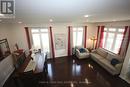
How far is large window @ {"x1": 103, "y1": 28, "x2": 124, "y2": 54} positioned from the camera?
4422mm

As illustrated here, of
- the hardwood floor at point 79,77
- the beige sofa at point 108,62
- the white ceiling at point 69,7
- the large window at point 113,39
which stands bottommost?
the hardwood floor at point 79,77

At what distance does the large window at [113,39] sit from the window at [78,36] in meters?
1.63

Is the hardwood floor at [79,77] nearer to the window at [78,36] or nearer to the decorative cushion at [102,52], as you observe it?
the decorative cushion at [102,52]

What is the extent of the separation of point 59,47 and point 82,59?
183cm

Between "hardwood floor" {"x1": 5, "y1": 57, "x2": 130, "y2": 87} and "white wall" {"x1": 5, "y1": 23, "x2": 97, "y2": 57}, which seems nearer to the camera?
"hardwood floor" {"x1": 5, "y1": 57, "x2": 130, "y2": 87}

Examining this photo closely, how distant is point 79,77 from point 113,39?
308 centimetres

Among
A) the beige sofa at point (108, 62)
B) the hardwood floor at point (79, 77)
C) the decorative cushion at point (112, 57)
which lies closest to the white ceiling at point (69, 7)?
the hardwood floor at point (79, 77)

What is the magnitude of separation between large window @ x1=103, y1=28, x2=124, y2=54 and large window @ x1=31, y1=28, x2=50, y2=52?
12.9 ft

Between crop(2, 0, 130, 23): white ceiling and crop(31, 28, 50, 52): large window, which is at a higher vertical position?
crop(2, 0, 130, 23): white ceiling

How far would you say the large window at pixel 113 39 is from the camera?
14.5ft

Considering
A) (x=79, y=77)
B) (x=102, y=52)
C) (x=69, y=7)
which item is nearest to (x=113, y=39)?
(x=102, y=52)

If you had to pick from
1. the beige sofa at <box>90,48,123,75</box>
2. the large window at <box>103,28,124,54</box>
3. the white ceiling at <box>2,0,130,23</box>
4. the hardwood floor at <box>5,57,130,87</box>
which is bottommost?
the hardwood floor at <box>5,57,130,87</box>

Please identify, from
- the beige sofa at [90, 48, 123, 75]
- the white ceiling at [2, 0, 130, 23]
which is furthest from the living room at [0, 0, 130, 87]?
the white ceiling at [2, 0, 130, 23]

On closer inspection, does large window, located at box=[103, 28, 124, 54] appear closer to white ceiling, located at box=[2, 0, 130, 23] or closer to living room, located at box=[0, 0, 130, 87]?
living room, located at box=[0, 0, 130, 87]
